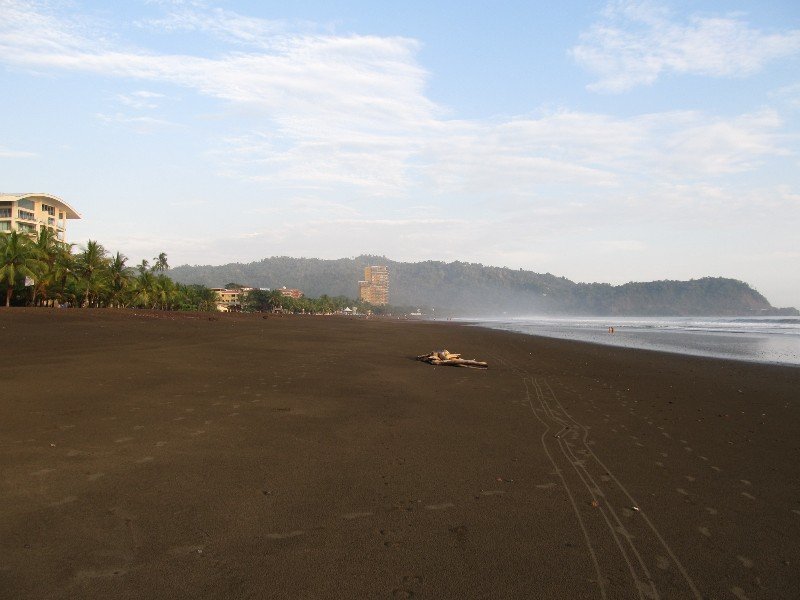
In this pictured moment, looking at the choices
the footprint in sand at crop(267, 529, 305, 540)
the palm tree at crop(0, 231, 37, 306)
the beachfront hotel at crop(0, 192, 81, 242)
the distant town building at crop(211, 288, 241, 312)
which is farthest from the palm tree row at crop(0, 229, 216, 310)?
the distant town building at crop(211, 288, 241, 312)

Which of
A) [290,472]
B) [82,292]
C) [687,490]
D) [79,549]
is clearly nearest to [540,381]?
[687,490]

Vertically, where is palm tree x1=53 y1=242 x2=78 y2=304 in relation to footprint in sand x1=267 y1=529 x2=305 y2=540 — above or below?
above

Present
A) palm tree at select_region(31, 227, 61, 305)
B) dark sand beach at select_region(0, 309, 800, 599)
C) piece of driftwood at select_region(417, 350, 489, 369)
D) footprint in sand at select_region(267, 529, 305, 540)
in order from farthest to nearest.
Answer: palm tree at select_region(31, 227, 61, 305), piece of driftwood at select_region(417, 350, 489, 369), footprint in sand at select_region(267, 529, 305, 540), dark sand beach at select_region(0, 309, 800, 599)

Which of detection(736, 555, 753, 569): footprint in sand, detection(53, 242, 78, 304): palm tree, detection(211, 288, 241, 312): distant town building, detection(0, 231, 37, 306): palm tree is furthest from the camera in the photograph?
detection(211, 288, 241, 312): distant town building

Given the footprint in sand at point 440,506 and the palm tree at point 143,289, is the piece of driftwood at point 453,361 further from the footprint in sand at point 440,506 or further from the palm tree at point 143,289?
the palm tree at point 143,289

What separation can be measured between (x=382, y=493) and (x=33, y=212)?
102m

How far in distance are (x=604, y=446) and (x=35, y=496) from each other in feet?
24.3

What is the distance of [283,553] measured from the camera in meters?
4.23

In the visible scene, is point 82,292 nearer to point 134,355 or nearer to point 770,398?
point 134,355

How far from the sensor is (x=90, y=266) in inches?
2339

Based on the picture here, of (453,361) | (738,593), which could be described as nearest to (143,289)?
(453,361)

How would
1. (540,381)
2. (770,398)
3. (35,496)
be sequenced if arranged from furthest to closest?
(540,381) < (770,398) < (35,496)

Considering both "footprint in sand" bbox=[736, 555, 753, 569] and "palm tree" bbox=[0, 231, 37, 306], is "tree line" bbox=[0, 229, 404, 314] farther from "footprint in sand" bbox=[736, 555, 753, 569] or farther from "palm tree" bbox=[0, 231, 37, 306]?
"footprint in sand" bbox=[736, 555, 753, 569]

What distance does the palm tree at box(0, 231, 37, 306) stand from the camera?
151 feet
